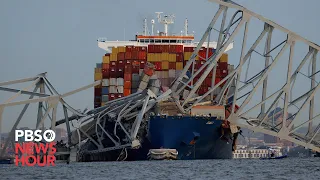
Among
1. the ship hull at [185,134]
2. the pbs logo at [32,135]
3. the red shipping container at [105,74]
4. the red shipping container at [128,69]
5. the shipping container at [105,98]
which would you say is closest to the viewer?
the pbs logo at [32,135]

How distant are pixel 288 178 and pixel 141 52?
51.4m

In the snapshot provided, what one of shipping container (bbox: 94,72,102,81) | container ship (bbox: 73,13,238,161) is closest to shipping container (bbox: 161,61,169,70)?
container ship (bbox: 73,13,238,161)

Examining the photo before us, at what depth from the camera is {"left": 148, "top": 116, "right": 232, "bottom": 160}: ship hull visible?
91.1 metres

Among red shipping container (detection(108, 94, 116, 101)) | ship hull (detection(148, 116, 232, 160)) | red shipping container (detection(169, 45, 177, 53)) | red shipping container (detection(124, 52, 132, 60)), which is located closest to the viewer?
ship hull (detection(148, 116, 232, 160))

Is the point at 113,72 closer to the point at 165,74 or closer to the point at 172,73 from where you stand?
the point at 165,74

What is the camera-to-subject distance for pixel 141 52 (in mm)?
110062

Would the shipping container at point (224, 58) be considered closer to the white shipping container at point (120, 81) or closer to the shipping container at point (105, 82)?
the white shipping container at point (120, 81)

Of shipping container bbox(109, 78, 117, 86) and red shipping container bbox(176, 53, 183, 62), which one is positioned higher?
red shipping container bbox(176, 53, 183, 62)

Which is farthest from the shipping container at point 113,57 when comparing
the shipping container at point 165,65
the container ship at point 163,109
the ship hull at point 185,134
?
the ship hull at point 185,134

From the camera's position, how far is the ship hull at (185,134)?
9114 cm

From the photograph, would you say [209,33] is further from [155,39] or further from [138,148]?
[155,39]

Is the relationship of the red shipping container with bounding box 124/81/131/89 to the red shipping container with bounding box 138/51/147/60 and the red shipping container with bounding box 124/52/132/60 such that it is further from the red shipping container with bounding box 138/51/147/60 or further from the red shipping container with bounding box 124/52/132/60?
the red shipping container with bounding box 138/51/147/60

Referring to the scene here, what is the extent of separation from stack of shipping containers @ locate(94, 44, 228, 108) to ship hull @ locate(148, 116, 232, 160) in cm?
1158

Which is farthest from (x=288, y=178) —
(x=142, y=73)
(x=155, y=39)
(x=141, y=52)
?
(x=155, y=39)
